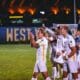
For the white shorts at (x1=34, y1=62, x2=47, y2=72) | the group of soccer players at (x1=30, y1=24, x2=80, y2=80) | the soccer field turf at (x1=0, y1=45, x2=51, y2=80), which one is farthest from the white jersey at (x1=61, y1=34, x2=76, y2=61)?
the soccer field turf at (x1=0, y1=45, x2=51, y2=80)

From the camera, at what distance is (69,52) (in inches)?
490

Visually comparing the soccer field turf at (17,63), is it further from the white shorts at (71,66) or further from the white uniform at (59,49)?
the white shorts at (71,66)

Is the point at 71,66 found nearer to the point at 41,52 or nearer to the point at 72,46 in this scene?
the point at 72,46

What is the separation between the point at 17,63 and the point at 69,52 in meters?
9.64

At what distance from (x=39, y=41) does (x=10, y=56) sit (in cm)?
1257

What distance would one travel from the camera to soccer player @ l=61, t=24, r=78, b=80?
12.3 m

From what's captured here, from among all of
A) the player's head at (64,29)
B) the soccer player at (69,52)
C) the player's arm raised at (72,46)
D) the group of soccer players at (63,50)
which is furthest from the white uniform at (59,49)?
the player's arm raised at (72,46)

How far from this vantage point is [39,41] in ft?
41.8

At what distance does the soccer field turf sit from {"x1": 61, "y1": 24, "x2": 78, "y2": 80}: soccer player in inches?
132

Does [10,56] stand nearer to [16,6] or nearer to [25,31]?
[25,31]

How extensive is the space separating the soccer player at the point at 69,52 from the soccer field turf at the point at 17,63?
3.35 m

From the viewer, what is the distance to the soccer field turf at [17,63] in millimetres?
17031

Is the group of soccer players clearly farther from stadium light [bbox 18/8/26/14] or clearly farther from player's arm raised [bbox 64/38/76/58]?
stadium light [bbox 18/8/26/14]

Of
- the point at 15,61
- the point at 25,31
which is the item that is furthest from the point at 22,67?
the point at 25,31
